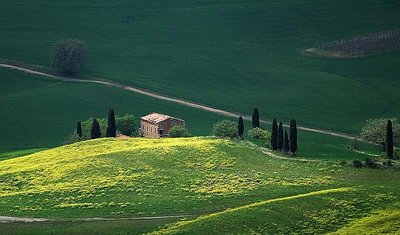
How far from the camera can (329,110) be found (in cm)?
13725

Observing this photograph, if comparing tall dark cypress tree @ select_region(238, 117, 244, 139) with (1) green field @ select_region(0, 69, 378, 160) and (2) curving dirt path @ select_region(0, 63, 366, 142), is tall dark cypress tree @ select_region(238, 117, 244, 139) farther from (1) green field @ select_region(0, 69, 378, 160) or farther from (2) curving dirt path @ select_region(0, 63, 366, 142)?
(2) curving dirt path @ select_region(0, 63, 366, 142)

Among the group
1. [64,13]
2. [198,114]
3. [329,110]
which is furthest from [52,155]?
[64,13]

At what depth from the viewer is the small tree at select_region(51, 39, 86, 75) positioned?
156875 millimetres

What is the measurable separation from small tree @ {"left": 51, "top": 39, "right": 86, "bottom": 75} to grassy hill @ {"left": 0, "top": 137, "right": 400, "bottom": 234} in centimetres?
5977

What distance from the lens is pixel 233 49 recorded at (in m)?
169

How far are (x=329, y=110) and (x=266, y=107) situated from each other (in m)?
8.94

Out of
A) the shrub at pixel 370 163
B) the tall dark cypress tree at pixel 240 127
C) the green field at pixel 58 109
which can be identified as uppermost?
the shrub at pixel 370 163

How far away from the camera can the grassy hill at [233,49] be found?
14288 centimetres

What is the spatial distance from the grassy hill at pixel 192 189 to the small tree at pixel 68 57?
5977 cm

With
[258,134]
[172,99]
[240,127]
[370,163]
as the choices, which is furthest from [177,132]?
[172,99]

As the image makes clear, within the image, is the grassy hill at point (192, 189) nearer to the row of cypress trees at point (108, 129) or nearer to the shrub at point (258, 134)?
the row of cypress trees at point (108, 129)

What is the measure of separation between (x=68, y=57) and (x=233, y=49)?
29.2 meters

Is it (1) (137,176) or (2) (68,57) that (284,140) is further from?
(2) (68,57)

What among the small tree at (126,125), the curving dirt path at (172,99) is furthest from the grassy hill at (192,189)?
the curving dirt path at (172,99)
